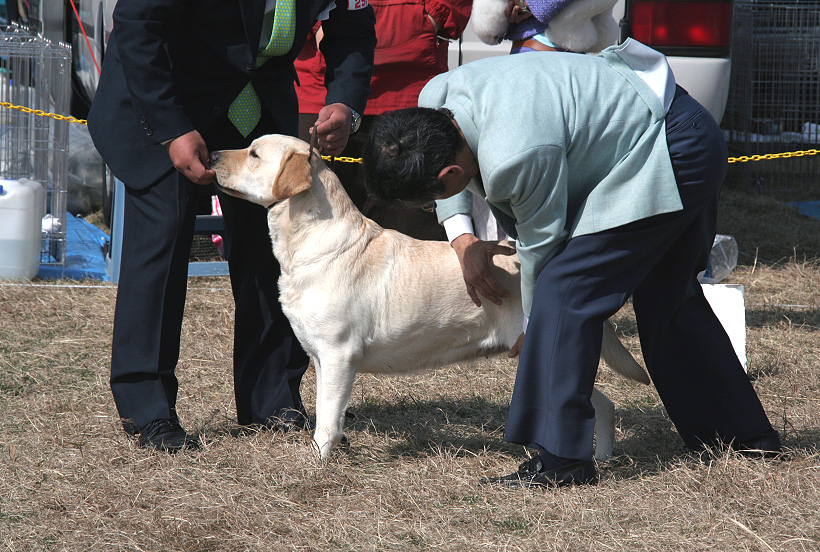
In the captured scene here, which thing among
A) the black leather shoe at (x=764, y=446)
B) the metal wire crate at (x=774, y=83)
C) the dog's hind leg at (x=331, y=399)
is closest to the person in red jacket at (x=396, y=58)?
the dog's hind leg at (x=331, y=399)

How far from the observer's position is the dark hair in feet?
8.18

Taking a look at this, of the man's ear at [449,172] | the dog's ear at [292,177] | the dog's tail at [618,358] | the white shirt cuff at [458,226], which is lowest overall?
the dog's tail at [618,358]

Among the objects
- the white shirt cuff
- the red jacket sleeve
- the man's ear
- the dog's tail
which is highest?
the red jacket sleeve

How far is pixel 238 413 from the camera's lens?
3.54 metres

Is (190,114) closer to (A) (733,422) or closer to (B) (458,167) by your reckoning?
(B) (458,167)

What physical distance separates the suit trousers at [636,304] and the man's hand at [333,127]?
0.97m

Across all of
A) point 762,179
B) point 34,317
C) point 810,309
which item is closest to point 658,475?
point 810,309

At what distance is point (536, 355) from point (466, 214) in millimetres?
665

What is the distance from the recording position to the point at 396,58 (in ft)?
16.1

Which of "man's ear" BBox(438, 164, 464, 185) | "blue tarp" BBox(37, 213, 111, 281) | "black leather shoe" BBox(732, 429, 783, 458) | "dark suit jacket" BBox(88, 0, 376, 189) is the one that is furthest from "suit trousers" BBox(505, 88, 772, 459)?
"blue tarp" BBox(37, 213, 111, 281)

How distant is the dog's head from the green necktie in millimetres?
150

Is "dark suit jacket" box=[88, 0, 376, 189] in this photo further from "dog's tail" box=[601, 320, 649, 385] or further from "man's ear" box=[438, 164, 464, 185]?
"dog's tail" box=[601, 320, 649, 385]

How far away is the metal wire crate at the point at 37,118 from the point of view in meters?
6.11

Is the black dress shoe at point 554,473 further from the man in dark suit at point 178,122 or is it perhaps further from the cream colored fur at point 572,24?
the cream colored fur at point 572,24
